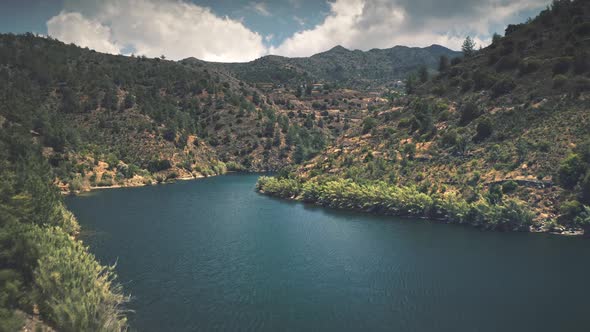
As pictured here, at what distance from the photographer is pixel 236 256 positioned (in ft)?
229

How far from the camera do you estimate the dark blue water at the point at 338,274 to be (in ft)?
151

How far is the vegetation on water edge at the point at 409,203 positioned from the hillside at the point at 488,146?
27 centimetres

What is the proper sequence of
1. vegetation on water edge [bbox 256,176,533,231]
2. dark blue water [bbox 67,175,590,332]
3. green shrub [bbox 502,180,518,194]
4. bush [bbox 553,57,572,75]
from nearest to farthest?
1. dark blue water [bbox 67,175,590,332]
2. vegetation on water edge [bbox 256,176,533,231]
3. green shrub [bbox 502,180,518,194]
4. bush [bbox 553,57,572,75]

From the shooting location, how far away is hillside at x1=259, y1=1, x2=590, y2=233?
279ft

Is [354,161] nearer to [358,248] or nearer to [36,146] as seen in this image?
[358,248]

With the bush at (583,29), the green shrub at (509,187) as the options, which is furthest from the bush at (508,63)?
the green shrub at (509,187)

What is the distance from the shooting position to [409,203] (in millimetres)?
98062

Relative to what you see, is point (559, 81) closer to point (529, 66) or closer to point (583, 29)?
point (529, 66)

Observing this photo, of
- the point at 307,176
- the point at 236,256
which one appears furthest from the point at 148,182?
the point at 236,256

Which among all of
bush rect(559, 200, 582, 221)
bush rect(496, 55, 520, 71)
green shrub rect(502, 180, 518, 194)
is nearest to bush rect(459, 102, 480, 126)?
bush rect(496, 55, 520, 71)

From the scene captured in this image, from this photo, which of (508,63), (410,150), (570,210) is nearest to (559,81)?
(508,63)

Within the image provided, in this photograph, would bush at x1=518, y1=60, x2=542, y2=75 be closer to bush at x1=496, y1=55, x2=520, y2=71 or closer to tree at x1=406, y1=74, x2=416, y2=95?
bush at x1=496, y1=55, x2=520, y2=71

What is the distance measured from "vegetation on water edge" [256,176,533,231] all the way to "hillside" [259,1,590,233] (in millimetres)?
267

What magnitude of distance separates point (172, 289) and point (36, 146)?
120014 mm
